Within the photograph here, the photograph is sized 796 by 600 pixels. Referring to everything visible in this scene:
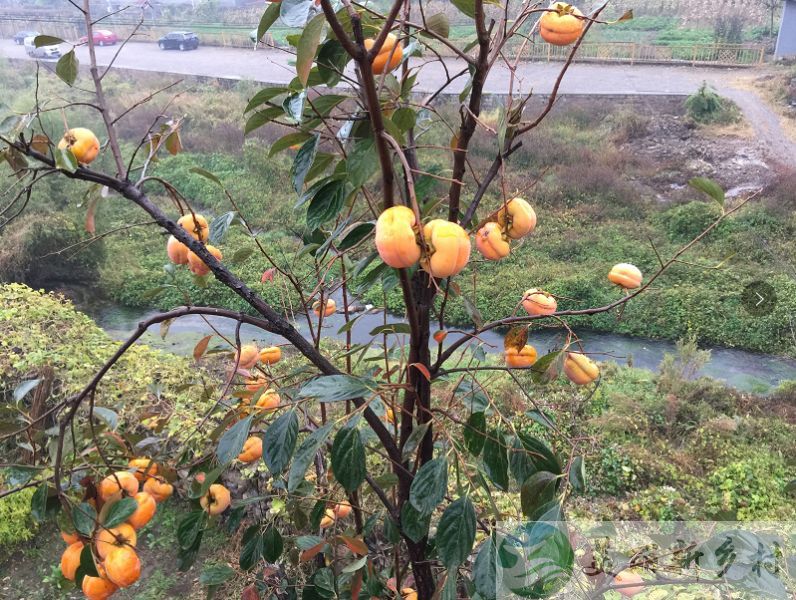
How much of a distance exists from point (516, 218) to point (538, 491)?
204mm

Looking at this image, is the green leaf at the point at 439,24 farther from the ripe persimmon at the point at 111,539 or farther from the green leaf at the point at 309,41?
the ripe persimmon at the point at 111,539

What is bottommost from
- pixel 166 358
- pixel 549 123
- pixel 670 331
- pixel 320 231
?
pixel 670 331

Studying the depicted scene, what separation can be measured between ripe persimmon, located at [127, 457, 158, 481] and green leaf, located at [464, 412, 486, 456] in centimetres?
34

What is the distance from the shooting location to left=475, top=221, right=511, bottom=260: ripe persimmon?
1.55 ft

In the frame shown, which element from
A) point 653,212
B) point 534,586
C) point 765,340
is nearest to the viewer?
point 534,586

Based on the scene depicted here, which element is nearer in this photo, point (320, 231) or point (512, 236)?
point (512, 236)

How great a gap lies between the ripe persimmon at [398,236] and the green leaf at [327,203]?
0.10 m

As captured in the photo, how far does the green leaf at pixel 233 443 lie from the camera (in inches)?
18.4

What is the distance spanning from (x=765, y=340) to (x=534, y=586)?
3.20 metres

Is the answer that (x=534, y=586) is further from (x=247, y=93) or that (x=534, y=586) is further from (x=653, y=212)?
(x=247, y=93)

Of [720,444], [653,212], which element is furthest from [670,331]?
[653,212]

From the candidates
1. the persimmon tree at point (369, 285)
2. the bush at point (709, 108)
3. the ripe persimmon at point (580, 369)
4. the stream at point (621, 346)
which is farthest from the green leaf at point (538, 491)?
the bush at point (709, 108)

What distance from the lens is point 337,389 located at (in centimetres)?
39

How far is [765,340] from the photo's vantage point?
301cm
